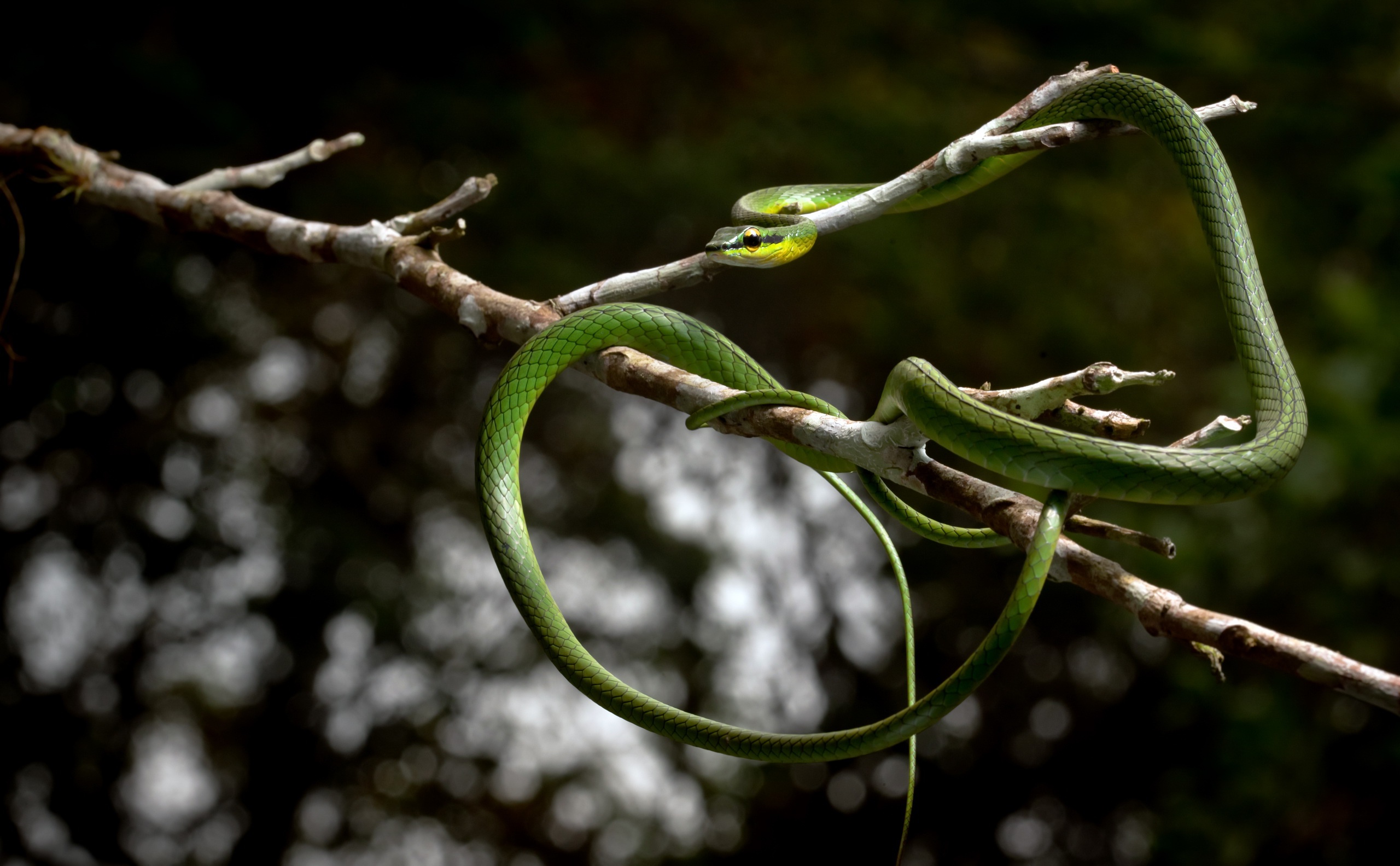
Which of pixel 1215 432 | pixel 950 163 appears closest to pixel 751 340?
pixel 950 163

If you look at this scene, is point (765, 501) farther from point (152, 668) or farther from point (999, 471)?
point (999, 471)

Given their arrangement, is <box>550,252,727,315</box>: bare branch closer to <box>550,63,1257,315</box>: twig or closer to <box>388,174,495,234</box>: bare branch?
<box>550,63,1257,315</box>: twig

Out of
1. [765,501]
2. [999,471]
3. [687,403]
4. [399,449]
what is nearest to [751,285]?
[765,501]

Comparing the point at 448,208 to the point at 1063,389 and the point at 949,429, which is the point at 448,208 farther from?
the point at 1063,389

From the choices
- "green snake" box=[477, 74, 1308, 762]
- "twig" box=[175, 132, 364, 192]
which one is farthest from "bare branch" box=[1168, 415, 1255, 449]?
"twig" box=[175, 132, 364, 192]

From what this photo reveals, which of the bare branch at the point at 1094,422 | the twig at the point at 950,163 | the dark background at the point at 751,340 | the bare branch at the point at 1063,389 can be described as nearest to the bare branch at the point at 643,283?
the twig at the point at 950,163

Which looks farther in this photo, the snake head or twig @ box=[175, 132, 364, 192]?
twig @ box=[175, 132, 364, 192]
